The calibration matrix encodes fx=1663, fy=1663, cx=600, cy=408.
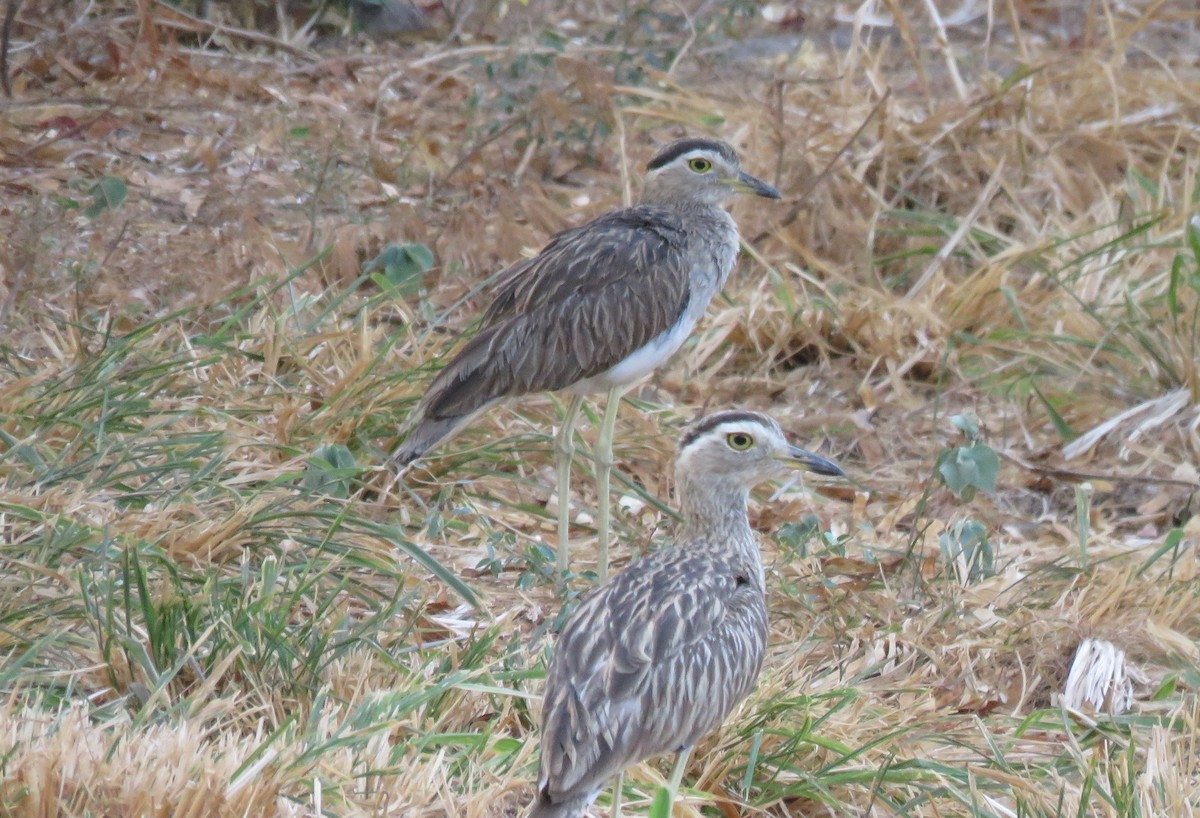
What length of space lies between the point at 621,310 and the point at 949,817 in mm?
2339

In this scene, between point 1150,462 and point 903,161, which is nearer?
point 1150,462

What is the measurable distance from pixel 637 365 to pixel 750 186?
104cm

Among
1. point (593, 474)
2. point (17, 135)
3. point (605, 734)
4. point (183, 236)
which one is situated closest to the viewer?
point (605, 734)

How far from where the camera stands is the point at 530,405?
7.24 meters

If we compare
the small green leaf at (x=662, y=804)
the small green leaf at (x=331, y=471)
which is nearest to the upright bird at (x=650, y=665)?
the small green leaf at (x=662, y=804)

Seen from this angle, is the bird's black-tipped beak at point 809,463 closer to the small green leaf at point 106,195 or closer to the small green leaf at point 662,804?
the small green leaf at point 662,804

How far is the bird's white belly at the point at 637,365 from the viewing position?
6195 mm

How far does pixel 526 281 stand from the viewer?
6312 mm

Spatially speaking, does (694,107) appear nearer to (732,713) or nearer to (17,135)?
(17,135)

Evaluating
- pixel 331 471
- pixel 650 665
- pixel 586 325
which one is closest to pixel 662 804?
pixel 650 665

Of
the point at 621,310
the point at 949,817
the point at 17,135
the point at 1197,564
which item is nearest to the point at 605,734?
the point at 949,817

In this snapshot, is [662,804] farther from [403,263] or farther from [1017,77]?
[1017,77]

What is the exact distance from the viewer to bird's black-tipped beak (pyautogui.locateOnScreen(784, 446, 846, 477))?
17.1 feet

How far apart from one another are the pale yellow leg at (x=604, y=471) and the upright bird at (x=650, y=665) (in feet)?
2.99
